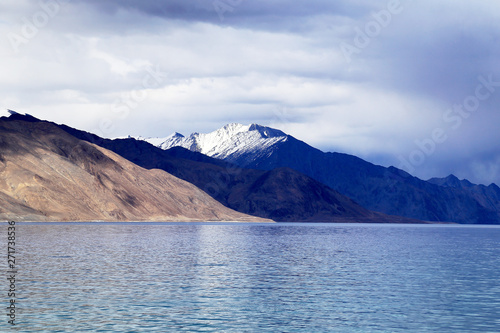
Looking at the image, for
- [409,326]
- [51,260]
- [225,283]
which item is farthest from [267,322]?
[51,260]

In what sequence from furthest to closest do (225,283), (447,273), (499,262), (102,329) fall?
(499,262), (447,273), (225,283), (102,329)

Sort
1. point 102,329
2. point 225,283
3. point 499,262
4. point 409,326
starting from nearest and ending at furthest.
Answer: point 102,329 < point 409,326 < point 225,283 < point 499,262

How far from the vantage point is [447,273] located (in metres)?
60.4

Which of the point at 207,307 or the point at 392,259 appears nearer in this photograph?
the point at 207,307

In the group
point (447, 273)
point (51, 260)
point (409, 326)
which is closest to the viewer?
point (409, 326)

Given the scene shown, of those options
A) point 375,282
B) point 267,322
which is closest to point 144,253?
point 375,282

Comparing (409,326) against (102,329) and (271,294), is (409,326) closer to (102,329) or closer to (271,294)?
(271,294)

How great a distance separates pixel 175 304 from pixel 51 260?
3161cm

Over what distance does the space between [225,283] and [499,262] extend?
42.5m

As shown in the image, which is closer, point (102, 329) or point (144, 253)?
point (102, 329)

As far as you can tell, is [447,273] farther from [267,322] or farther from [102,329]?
[102,329]

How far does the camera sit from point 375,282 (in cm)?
5166

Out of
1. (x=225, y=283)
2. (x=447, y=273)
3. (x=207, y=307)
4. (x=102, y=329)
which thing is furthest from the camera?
(x=447, y=273)

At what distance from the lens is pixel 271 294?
145 feet
